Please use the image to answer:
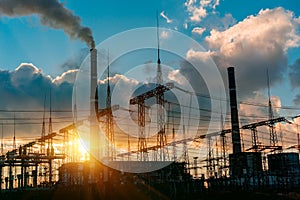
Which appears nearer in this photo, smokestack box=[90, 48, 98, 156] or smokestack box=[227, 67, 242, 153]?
smokestack box=[90, 48, 98, 156]

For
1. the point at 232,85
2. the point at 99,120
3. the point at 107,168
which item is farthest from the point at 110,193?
the point at 232,85

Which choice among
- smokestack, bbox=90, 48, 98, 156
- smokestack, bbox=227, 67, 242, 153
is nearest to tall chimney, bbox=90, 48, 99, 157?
smokestack, bbox=90, 48, 98, 156

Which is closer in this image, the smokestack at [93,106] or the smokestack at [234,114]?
the smokestack at [93,106]

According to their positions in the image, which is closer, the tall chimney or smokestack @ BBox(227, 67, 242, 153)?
the tall chimney

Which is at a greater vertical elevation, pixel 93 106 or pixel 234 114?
pixel 93 106

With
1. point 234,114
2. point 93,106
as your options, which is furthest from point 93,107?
point 234,114

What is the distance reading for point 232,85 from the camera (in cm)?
5947

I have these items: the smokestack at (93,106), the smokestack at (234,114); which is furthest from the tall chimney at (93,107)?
the smokestack at (234,114)

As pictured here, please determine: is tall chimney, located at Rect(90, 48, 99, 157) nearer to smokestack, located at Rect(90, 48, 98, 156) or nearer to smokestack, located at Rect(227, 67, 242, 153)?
smokestack, located at Rect(90, 48, 98, 156)

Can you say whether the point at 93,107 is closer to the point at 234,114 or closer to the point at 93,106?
the point at 93,106

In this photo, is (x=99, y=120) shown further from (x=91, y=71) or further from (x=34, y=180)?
(x=34, y=180)

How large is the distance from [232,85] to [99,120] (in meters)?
20.6

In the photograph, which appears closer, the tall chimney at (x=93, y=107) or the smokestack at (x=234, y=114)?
the tall chimney at (x=93, y=107)

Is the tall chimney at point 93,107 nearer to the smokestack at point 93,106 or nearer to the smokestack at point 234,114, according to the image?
the smokestack at point 93,106
